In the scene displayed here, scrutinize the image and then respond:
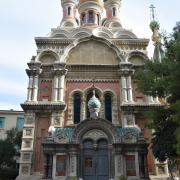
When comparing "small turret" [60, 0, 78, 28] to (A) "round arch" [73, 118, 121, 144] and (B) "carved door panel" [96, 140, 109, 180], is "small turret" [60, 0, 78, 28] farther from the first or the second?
(B) "carved door panel" [96, 140, 109, 180]

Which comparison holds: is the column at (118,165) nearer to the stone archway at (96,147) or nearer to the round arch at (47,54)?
the stone archway at (96,147)

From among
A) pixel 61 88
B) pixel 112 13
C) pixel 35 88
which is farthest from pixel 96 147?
pixel 112 13

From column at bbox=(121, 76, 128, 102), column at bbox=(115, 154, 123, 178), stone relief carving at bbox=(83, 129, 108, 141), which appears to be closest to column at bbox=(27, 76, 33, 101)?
stone relief carving at bbox=(83, 129, 108, 141)

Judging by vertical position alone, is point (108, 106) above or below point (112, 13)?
below

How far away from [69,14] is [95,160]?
16664 millimetres

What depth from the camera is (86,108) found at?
70.1 ft

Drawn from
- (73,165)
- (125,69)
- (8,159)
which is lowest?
(73,165)

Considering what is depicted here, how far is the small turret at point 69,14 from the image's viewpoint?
28172 millimetres

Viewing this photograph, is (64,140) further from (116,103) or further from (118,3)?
(118,3)

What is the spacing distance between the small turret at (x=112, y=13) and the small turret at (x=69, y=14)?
3.30m

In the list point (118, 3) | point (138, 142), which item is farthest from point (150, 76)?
point (118, 3)

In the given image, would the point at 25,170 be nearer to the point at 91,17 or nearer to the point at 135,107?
the point at 135,107

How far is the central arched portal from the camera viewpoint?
696 inches

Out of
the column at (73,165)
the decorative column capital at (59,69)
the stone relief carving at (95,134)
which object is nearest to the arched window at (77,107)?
the decorative column capital at (59,69)
